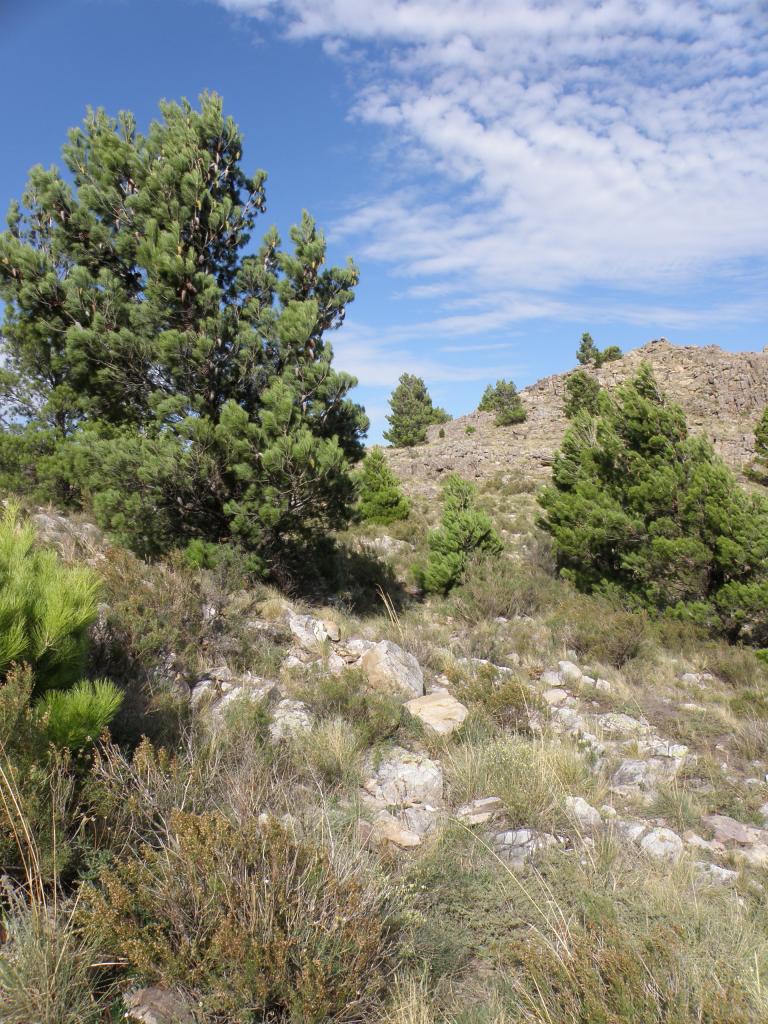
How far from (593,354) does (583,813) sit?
137 feet

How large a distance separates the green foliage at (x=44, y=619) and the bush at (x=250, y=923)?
1.09 meters

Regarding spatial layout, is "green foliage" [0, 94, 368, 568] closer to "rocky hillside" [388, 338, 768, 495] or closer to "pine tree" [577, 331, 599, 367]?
"rocky hillside" [388, 338, 768, 495]

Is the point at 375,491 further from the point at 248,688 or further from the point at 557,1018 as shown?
the point at 557,1018

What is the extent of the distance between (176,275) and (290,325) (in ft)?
5.43

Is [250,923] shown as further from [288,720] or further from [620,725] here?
[620,725]

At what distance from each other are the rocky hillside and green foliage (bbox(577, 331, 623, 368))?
884mm

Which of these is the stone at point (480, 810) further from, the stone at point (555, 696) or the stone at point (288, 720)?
the stone at point (555, 696)

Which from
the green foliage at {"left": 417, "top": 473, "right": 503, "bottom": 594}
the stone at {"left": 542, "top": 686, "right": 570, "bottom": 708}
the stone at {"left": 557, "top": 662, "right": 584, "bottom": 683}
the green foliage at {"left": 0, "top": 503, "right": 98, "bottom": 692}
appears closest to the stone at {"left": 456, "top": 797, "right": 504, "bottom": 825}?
the stone at {"left": 542, "top": 686, "right": 570, "bottom": 708}

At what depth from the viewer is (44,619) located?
9.37 ft

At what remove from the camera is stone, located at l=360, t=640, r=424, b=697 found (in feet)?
18.9

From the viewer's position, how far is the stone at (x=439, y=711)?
4.94 m

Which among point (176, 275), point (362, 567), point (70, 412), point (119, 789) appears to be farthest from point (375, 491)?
point (119, 789)

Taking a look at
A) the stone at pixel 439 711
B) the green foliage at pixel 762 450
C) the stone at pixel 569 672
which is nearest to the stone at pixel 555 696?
the stone at pixel 569 672

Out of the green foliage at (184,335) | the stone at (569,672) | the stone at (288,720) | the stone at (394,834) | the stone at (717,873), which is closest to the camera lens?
the stone at (717,873)
